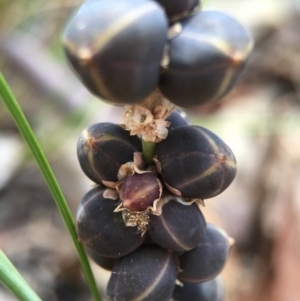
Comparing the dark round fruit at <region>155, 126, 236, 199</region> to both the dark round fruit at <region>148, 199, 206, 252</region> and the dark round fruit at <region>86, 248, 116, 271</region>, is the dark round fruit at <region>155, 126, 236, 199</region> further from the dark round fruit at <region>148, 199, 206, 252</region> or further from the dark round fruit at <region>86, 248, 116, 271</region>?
the dark round fruit at <region>86, 248, 116, 271</region>

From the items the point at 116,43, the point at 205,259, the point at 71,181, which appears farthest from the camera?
the point at 71,181

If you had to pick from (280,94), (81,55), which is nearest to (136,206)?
(81,55)

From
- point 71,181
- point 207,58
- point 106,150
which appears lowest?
point 71,181

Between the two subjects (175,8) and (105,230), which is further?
(105,230)

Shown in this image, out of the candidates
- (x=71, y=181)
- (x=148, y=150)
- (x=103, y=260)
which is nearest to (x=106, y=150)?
(x=148, y=150)

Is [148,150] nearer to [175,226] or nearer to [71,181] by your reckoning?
[175,226]

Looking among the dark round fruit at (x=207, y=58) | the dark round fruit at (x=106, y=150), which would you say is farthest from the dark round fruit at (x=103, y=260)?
the dark round fruit at (x=207, y=58)

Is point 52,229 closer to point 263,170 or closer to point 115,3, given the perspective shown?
point 263,170

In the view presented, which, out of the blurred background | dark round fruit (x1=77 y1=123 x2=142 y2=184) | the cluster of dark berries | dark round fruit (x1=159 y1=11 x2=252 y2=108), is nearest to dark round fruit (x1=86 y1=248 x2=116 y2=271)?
the cluster of dark berries
